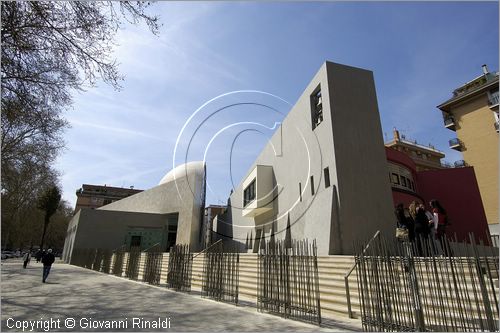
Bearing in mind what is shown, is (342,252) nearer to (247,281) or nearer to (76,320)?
(247,281)

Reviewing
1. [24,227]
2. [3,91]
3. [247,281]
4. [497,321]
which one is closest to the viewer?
[497,321]

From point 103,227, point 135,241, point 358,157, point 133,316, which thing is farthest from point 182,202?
point 133,316

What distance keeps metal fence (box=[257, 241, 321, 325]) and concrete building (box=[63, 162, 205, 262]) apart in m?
22.7

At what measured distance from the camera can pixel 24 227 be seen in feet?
148

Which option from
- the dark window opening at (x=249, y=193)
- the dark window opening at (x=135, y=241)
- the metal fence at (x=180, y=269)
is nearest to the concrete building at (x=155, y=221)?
the dark window opening at (x=135, y=241)

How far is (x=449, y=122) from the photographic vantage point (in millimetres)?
32844

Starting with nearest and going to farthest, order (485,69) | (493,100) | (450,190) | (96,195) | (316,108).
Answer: (316,108), (450,190), (493,100), (485,69), (96,195)

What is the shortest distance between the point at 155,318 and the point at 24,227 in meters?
52.5

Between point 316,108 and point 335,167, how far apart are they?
4652 millimetres

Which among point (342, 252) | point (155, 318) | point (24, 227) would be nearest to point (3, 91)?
point (155, 318)

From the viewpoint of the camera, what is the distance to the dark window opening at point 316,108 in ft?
51.8

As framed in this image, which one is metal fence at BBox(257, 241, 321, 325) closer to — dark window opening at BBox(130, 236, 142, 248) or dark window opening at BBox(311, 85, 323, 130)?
dark window opening at BBox(311, 85, 323, 130)

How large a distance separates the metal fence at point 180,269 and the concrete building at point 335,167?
571 cm

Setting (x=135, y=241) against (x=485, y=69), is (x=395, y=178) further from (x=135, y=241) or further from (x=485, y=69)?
(x=135, y=241)
